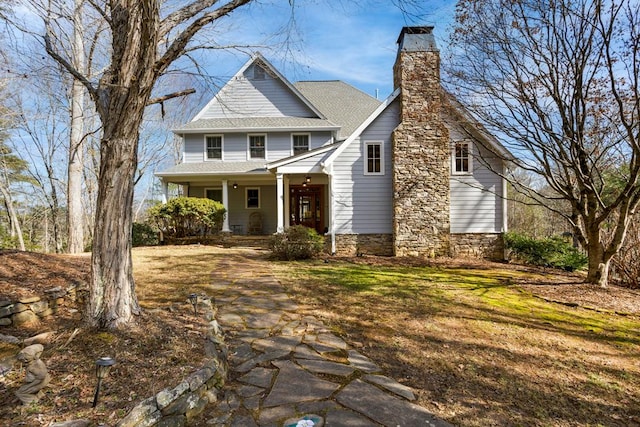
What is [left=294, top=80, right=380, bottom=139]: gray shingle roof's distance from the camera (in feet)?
53.4

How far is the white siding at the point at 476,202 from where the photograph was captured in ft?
32.6

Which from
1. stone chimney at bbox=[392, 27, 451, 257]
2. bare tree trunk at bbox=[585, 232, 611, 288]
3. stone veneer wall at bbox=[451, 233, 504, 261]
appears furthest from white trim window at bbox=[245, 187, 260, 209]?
bare tree trunk at bbox=[585, 232, 611, 288]

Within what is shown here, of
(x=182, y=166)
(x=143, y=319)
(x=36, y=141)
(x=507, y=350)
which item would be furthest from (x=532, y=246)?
(x=36, y=141)

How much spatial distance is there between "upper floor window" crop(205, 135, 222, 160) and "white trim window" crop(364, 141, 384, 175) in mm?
7450

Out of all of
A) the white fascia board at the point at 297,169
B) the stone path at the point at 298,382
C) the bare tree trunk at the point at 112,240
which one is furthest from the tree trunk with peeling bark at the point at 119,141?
the white fascia board at the point at 297,169

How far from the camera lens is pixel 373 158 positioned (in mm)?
10195

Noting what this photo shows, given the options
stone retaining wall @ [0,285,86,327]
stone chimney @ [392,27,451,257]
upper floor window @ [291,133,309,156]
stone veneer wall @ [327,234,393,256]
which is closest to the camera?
stone retaining wall @ [0,285,86,327]

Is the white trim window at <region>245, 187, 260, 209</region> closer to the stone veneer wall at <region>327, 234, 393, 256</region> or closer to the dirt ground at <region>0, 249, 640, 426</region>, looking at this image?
Answer: the stone veneer wall at <region>327, 234, 393, 256</region>

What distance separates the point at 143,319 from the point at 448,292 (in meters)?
4.83

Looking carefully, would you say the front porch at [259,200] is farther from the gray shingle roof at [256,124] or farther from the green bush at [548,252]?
the green bush at [548,252]

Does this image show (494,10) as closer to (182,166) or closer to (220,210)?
(220,210)

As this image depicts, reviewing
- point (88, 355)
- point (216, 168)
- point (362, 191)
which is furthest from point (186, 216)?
point (88, 355)

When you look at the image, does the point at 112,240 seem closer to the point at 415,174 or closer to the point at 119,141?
the point at 119,141

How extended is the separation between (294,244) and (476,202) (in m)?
5.72
